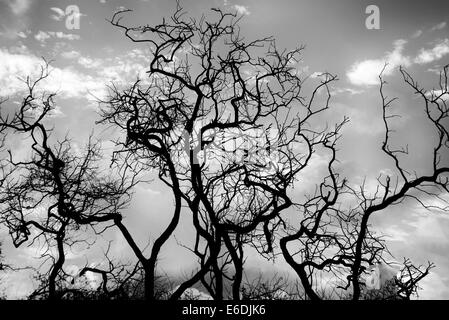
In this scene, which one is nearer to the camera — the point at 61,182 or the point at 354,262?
the point at 354,262

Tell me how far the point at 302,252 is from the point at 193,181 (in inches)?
139

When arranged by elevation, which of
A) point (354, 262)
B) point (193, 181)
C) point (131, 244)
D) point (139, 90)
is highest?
point (139, 90)

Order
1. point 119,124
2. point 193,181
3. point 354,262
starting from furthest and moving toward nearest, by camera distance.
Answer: point 119,124 < point 193,181 < point 354,262

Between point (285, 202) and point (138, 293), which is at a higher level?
point (285, 202)

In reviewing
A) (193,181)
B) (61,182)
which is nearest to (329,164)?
(193,181)

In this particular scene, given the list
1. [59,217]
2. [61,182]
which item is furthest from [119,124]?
[59,217]

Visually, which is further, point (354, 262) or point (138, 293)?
point (138, 293)

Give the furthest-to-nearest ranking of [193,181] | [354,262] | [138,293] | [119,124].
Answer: [138,293] → [119,124] → [193,181] → [354,262]

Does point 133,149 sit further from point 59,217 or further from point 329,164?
point 329,164

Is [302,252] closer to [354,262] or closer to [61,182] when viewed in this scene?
[354,262]

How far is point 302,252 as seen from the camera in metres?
9.48

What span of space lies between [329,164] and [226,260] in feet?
13.4

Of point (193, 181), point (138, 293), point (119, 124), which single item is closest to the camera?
point (193, 181)

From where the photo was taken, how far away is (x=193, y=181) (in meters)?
9.44
